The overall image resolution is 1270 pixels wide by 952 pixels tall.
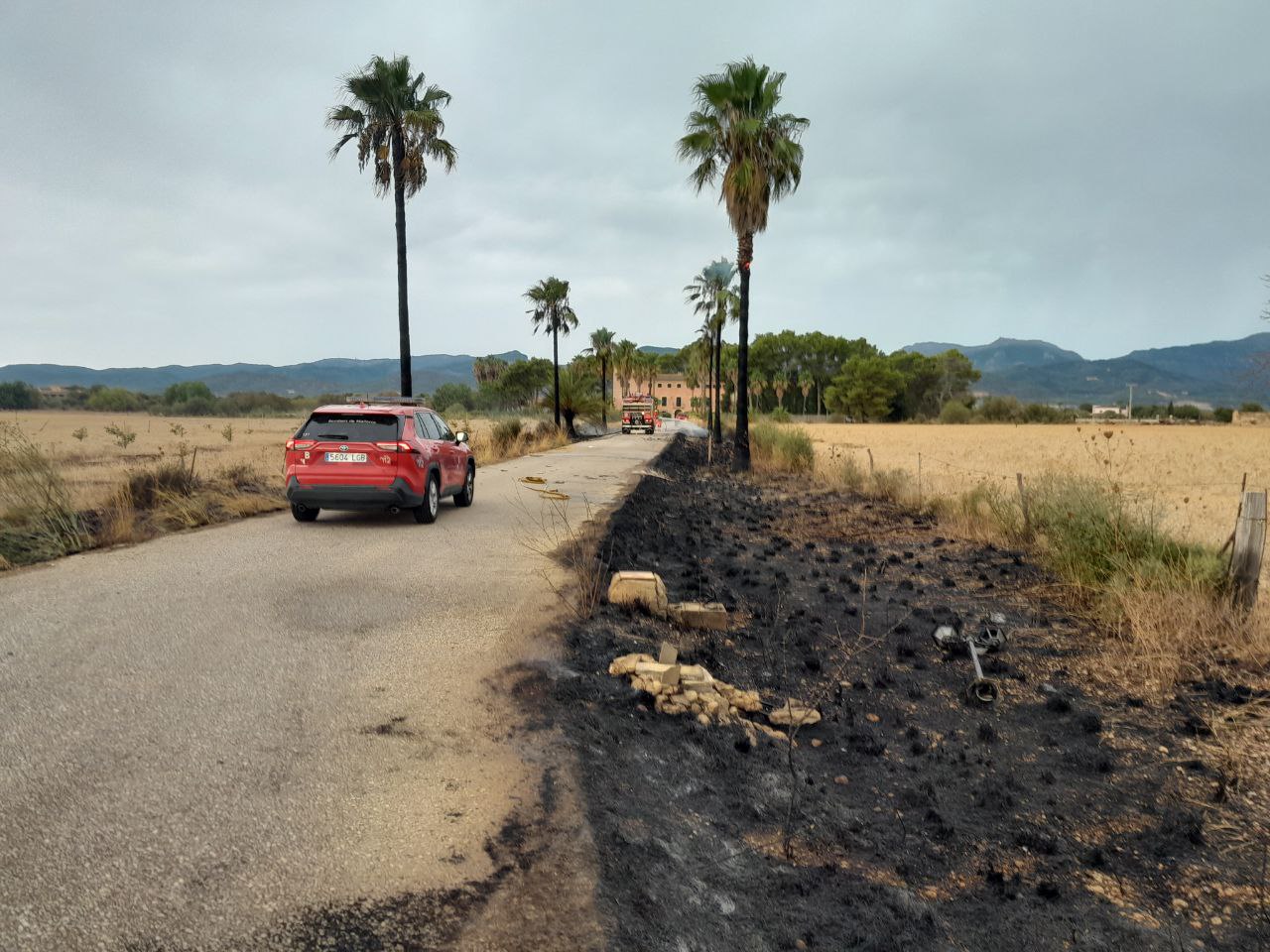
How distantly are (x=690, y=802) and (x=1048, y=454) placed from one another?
40008 mm

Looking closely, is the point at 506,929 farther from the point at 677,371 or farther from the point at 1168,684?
the point at 677,371

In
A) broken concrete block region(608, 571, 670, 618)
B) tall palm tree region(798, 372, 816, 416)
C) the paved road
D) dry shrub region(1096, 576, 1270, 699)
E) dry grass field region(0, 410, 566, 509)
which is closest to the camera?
the paved road

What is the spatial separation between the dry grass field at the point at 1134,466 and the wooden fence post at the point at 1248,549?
7.73 feet

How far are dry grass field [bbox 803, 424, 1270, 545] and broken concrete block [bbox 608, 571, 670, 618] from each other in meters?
6.20

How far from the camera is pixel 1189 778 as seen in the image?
544cm

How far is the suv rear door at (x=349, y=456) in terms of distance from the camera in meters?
11.1

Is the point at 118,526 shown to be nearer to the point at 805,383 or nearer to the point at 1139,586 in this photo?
the point at 1139,586

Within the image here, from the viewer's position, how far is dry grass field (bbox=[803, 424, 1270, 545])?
655 inches

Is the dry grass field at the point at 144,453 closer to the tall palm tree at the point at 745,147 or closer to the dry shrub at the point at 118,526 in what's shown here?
the dry shrub at the point at 118,526

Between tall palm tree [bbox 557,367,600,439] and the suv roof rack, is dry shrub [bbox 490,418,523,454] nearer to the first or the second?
tall palm tree [bbox 557,367,600,439]

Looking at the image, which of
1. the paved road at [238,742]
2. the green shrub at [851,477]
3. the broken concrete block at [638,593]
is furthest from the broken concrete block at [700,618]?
the green shrub at [851,477]

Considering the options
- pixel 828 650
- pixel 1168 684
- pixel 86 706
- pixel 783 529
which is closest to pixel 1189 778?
pixel 1168 684

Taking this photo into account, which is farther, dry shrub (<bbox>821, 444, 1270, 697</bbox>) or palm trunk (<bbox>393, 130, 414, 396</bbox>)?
palm trunk (<bbox>393, 130, 414, 396</bbox>)

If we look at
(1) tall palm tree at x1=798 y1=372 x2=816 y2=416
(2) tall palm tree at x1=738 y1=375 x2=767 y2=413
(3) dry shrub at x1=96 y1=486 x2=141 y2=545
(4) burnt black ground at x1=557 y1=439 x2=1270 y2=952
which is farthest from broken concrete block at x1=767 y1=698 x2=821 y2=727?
(1) tall palm tree at x1=798 y1=372 x2=816 y2=416
